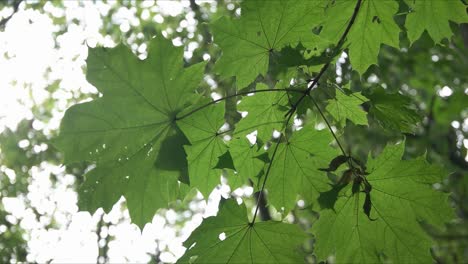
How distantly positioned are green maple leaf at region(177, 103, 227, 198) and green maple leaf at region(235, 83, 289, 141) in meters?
0.14

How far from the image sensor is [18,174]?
5090mm

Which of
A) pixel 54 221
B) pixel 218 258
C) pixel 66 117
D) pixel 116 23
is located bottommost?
pixel 218 258

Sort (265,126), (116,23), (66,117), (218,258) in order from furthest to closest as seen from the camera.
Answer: (116,23) → (265,126) → (218,258) → (66,117)

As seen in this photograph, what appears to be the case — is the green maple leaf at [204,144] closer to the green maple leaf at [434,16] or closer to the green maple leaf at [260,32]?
the green maple leaf at [260,32]

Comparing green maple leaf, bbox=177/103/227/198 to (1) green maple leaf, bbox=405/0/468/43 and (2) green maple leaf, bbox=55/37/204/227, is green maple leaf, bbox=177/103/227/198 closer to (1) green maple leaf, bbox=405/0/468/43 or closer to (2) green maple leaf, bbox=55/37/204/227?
(2) green maple leaf, bbox=55/37/204/227

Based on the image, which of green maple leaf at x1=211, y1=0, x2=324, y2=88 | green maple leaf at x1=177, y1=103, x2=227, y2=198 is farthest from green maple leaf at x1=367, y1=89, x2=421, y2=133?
green maple leaf at x1=177, y1=103, x2=227, y2=198

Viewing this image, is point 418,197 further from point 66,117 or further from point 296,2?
point 66,117

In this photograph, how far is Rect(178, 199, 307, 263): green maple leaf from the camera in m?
1.51

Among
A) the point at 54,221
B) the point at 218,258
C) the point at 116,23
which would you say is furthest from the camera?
the point at 54,221

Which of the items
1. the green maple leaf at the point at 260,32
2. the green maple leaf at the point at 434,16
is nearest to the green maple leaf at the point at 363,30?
the green maple leaf at the point at 434,16

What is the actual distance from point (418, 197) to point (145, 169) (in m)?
0.98

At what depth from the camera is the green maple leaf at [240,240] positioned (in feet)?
4.94

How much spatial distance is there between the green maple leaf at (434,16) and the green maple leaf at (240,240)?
0.87m

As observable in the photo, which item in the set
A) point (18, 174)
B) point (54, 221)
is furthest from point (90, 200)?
point (54, 221)
